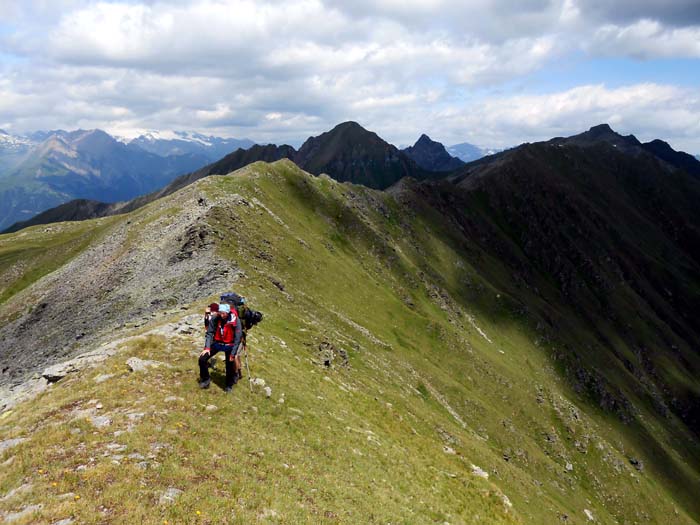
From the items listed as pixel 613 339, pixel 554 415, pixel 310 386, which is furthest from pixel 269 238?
pixel 613 339

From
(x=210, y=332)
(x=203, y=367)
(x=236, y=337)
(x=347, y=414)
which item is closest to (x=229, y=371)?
(x=203, y=367)

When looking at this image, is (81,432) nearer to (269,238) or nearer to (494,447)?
(269,238)

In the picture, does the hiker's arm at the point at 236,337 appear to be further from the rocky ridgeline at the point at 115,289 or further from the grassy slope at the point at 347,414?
the rocky ridgeline at the point at 115,289

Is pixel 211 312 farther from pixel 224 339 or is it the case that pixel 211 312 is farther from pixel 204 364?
pixel 204 364

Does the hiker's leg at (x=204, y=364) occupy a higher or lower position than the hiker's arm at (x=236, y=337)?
lower

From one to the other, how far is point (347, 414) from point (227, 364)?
1039 centimetres

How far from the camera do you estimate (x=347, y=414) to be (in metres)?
28.9

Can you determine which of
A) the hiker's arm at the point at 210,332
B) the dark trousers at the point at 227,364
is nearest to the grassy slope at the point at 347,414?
the dark trousers at the point at 227,364

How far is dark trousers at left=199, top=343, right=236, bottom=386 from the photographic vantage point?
21562mm

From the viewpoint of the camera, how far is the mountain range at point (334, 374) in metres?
16.5

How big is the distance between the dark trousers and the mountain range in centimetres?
80

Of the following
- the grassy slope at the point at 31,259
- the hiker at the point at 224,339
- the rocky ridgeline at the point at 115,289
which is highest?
the hiker at the point at 224,339

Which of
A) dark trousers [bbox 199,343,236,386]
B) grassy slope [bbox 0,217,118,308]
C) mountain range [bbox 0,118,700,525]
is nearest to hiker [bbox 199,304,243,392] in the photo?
dark trousers [bbox 199,343,236,386]

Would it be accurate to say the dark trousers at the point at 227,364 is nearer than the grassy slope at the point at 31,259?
Yes
